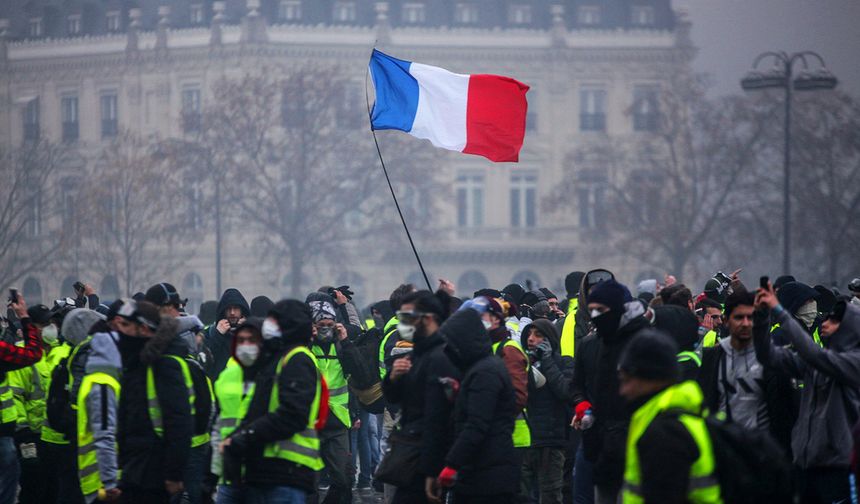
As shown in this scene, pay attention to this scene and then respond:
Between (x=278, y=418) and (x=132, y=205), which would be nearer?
(x=278, y=418)

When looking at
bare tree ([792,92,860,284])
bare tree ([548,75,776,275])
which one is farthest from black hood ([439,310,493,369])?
bare tree ([548,75,776,275])

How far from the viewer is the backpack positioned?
6040mm

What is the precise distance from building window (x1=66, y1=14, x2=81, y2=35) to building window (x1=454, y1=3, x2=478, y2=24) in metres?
17.3

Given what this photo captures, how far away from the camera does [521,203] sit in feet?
247

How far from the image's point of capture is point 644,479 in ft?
20.1

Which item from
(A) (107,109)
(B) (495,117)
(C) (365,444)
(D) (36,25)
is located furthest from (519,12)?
(B) (495,117)

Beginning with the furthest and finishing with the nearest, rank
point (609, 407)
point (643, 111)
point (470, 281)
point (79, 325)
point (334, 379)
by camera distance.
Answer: point (643, 111) → point (470, 281) → point (334, 379) → point (79, 325) → point (609, 407)

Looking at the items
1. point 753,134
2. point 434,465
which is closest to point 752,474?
point 434,465

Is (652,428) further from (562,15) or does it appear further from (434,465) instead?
(562,15)

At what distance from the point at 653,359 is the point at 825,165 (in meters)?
42.3

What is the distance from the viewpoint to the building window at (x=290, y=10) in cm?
7444

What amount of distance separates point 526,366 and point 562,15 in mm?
68306

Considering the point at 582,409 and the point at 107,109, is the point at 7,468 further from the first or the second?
the point at 107,109

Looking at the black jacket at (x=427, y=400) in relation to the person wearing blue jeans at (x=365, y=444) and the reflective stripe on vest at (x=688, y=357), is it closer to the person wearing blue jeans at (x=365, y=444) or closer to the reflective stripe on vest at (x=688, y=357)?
the reflective stripe on vest at (x=688, y=357)
